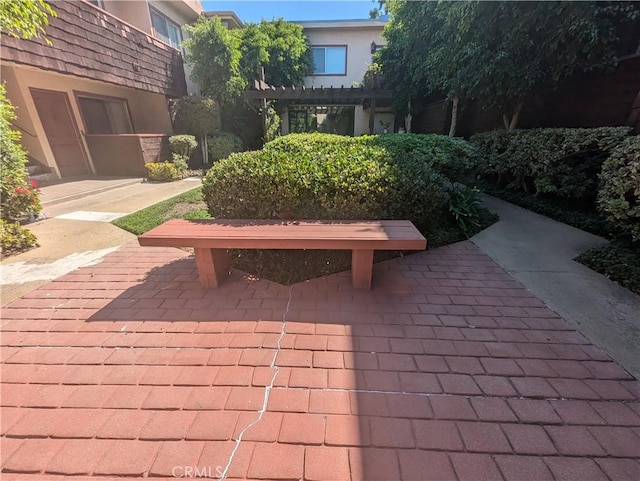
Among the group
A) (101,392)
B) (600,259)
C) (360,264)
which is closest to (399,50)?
(600,259)

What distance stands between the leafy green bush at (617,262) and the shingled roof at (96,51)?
9979 mm

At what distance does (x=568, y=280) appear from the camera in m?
2.90

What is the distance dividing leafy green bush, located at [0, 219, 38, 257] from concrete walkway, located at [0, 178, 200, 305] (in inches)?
4.8

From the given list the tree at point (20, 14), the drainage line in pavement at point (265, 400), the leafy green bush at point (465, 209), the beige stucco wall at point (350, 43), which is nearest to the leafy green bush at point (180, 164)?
the tree at point (20, 14)

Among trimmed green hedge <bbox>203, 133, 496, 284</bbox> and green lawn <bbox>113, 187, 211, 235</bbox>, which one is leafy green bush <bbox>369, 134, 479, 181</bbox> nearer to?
trimmed green hedge <bbox>203, 133, 496, 284</bbox>

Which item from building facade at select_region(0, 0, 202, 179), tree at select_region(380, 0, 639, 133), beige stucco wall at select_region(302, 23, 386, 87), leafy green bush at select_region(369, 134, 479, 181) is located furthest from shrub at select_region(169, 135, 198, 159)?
beige stucco wall at select_region(302, 23, 386, 87)

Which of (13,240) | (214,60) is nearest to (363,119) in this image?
(214,60)

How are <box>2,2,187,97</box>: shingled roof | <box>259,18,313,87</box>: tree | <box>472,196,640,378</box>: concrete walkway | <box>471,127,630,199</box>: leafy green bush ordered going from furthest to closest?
1. <box>259,18,313,87</box>: tree
2. <box>2,2,187,97</box>: shingled roof
3. <box>471,127,630,199</box>: leafy green bush
4. <box>472,196,640,378</box>: concrete walkway

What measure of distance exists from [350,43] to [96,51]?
12.2 meters

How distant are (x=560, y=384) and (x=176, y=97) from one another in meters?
13.1

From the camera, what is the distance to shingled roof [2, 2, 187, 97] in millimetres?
5848

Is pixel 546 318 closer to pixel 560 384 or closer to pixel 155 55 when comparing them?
pixel 560 384

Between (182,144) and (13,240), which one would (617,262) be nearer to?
(13,240)

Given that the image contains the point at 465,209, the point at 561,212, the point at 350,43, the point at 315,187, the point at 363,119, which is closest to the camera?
the point at 315,187
